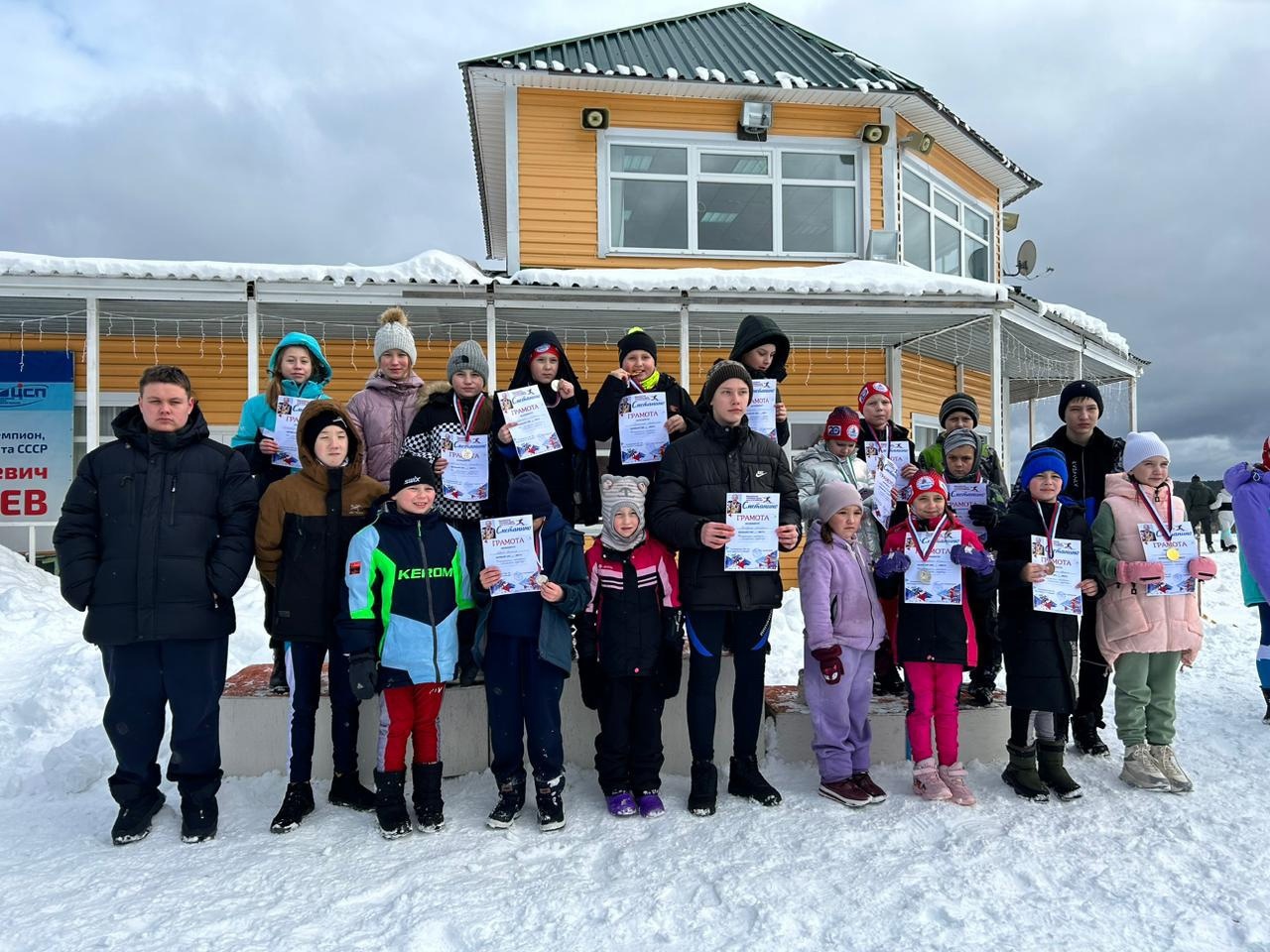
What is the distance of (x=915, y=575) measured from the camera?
377 centimetres

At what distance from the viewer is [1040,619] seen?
3.81 metres

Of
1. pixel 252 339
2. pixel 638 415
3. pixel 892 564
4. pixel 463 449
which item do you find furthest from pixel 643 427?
pixel 252 339

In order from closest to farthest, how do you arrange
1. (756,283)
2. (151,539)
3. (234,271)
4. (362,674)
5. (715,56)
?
(362,674) → (151,539) → (234,271) → (756,283) → (715,56)

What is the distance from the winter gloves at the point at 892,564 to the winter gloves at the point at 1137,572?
3.71ft

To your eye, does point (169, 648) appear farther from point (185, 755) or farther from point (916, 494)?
point (916, 494)

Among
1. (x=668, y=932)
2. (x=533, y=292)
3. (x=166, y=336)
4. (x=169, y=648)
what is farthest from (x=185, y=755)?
(x=166, y=336)

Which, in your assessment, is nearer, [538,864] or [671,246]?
[538,864]

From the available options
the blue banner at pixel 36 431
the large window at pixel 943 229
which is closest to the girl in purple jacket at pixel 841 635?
the large window at pixel 943 229

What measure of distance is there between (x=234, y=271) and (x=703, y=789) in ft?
23.8

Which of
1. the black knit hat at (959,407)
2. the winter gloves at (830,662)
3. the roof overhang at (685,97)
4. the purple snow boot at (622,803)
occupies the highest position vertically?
the roof overhang at (685,97)

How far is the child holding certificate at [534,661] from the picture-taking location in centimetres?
350

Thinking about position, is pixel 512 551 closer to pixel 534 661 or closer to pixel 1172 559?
pixel 534 661

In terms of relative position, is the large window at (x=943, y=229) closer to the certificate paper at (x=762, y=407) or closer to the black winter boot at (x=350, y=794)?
the certificate paper at (x=762, y=407)

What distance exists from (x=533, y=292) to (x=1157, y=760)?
264 inches
